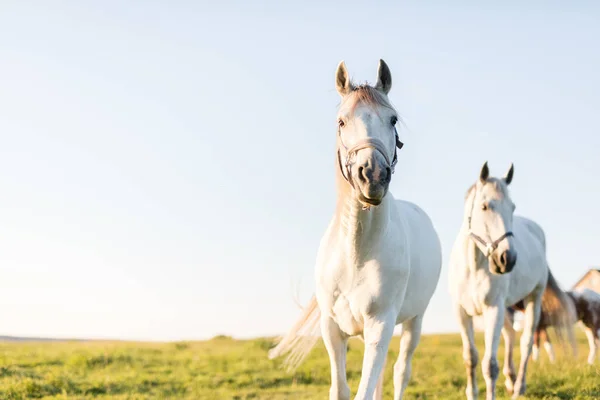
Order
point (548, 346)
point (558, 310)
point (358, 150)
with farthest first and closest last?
point (548, 346) < point (558, 310) < point (358, 150)

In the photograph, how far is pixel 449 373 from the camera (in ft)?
38.0

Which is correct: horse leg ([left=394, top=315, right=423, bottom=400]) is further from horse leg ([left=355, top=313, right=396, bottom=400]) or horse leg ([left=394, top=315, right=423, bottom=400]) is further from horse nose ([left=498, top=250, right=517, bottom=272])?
horse nose ([left=498, top=250, right=517, bottom=272])

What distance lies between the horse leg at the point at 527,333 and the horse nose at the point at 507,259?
2524 mm

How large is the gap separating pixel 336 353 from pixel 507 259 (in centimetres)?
375

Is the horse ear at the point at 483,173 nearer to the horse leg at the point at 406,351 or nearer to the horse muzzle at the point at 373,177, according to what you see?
the horse leg at the point at 406,351

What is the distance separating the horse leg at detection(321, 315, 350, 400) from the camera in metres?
4.91

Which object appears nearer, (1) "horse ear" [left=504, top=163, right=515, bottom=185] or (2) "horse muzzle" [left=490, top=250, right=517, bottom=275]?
(2) "horse muzzle" [left=490, top=250, right=517, bottom=275]

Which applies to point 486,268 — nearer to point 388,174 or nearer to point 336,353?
point 336,353

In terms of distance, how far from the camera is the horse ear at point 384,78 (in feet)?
15.5

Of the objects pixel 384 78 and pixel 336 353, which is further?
pixel 336 353

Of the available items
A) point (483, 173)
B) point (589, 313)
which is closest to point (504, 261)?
point (483, 173)

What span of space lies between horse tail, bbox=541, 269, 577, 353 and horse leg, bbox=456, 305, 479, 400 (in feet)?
10.5

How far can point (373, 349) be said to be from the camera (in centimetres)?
453

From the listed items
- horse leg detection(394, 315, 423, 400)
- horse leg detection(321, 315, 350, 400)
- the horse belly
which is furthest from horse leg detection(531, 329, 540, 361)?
the horse belly
